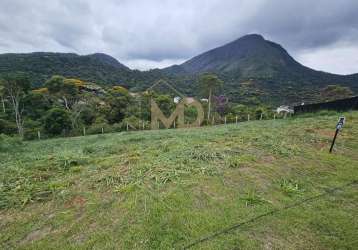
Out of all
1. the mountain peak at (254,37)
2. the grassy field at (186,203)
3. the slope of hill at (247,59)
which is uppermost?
the mountain peak at (254,37)

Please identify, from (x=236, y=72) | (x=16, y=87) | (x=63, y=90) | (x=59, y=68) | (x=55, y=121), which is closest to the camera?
(x=55, y=121)

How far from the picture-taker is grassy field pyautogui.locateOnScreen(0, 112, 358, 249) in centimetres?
185

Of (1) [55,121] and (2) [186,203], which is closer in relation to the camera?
(2) [186,203]

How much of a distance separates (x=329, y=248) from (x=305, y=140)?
4.11 m

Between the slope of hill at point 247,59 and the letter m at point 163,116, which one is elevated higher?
the slope of hill at point 247,59

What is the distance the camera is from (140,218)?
209cm

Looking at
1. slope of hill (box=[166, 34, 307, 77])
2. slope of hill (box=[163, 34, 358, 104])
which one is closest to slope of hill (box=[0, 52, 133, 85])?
slope of hill (box=[163, 34, 358, 104])

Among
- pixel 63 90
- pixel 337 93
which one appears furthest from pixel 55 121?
pixel 337 93

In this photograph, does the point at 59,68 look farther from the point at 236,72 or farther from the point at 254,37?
the point at 254,37

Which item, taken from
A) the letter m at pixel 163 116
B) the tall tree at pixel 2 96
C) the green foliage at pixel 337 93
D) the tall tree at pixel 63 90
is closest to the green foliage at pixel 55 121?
the tall tree at pixel 63 90

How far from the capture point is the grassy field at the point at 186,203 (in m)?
1.85

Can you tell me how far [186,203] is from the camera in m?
2.34

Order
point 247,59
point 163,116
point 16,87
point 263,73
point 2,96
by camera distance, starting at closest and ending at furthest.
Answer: point 16,87
point 2,96
point 163,116
point 263,73
point 247,59

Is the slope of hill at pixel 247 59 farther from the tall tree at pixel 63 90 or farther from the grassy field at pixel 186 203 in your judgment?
the grassy field at pixel 186 203
